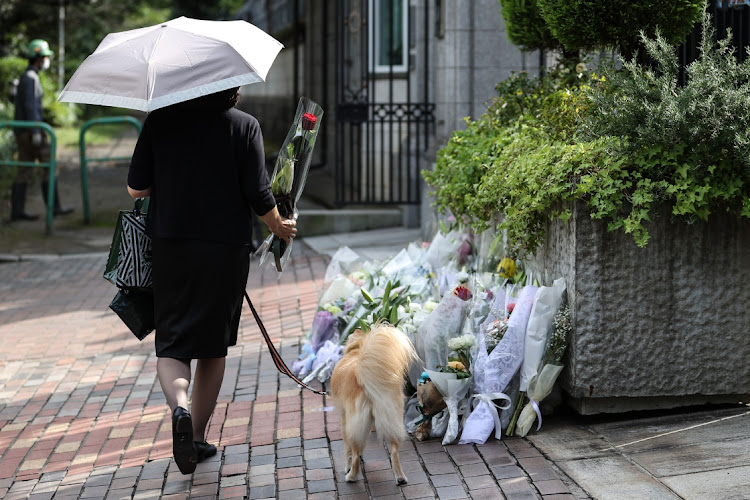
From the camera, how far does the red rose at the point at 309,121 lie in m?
4.81

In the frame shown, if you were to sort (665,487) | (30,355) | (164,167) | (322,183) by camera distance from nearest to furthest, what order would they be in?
1. (665,487)
2. (164,167)
3. (30,355)
4. (322,183)

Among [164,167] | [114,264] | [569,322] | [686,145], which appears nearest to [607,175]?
[686,145]

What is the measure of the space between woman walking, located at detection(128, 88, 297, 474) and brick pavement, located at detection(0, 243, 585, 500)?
478mm

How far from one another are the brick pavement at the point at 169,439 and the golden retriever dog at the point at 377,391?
26cm

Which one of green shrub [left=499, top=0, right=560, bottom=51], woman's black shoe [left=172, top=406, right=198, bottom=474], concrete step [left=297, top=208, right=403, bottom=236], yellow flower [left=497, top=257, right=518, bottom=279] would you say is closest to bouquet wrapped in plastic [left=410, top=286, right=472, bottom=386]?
yellow flower [left=497, top=257, right=518, bottom=279]

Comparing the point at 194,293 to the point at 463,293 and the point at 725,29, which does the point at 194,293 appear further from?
the point at 725,29

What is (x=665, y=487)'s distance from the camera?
399 centimetres

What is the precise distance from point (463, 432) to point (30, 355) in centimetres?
392

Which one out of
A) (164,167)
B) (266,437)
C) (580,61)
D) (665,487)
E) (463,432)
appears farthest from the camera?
(580,61)

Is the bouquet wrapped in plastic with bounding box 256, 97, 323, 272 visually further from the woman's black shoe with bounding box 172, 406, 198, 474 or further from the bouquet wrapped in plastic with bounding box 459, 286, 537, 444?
the bouquet wrapped in plastic with bounding box 459, 286, 537, 444

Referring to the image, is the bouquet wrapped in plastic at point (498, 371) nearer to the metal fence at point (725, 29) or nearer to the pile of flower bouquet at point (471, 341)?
the pile of flower bouquet at point (471, 341)

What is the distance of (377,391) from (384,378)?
6cm

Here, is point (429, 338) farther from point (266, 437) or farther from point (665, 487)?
point (665, 487)

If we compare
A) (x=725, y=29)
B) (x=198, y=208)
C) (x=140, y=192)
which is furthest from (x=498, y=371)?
(x=725, y=29)
